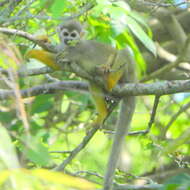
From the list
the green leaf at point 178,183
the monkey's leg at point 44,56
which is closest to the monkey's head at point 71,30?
the monkey's leg at point 44,56

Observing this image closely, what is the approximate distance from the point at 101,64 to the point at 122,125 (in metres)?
0.75

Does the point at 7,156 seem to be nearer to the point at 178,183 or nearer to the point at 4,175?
the point at 4,175

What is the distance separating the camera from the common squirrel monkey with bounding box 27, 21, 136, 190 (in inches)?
155

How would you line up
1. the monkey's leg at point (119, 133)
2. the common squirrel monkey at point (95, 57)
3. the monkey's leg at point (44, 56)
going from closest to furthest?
the monkey's leg at point (119, 133), the monkey's leg at point (44, 56), the common squirrel monkey at point (95, 57)

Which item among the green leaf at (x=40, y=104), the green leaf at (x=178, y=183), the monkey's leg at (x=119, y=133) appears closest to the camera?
the green leaf at (x=178, y=183)

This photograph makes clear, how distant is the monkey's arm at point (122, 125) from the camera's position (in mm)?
3557

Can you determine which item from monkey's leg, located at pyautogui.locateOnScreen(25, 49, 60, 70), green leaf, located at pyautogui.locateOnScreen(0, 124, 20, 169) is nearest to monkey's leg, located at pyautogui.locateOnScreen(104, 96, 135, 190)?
monkey's leg, located at pyautogui.locateOnScreen(25, 49, 60, 70)

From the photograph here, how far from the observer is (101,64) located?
4.46 metres

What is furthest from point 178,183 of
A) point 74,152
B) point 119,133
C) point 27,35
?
point 119,133

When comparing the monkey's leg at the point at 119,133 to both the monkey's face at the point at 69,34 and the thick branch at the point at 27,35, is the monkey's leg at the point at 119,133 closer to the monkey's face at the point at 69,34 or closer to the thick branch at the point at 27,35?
the monkey's face at the point at 69,34

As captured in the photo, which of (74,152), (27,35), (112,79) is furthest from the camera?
(112,79)

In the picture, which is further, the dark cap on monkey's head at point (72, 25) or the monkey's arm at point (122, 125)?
the dark cap on monkey's head at point (72, 25)

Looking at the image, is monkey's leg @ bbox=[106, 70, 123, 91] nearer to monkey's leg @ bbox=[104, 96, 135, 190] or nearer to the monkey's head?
monkey's leg @ bbox=[104, 96, 135, 190]

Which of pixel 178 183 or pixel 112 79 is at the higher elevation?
pixel 178 183
